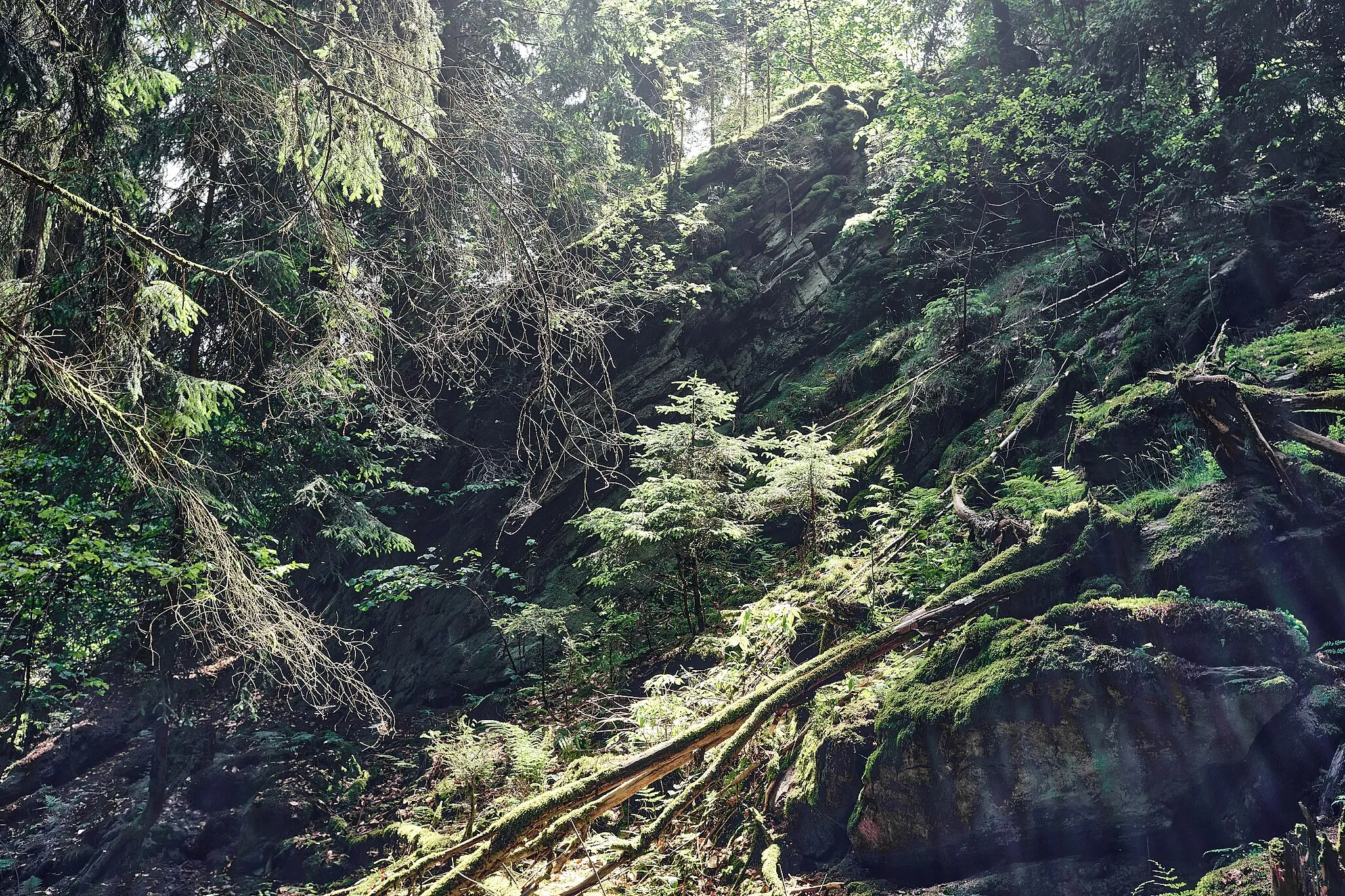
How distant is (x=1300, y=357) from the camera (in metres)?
5.01

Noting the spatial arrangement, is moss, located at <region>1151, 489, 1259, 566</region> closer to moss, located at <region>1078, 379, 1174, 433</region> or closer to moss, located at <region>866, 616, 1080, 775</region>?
moss, located at <region>866, 616, 1080, 775</region>

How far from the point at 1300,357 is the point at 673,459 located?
204 inches

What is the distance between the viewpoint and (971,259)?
32.2 ft

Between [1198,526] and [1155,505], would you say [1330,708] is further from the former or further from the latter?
[1155,505]

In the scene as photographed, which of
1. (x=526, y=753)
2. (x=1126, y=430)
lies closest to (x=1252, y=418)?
(x=1126, y=430)

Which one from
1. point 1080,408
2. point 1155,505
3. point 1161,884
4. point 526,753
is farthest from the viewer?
point 1080,408

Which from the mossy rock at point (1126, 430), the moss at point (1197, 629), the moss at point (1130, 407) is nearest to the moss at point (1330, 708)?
the moss at point (1197, 629)

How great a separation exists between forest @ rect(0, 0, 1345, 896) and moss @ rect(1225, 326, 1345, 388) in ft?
0.30

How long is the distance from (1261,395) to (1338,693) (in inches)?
74.6

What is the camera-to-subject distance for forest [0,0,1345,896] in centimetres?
337

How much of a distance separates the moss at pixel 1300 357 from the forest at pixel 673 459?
0.09 m

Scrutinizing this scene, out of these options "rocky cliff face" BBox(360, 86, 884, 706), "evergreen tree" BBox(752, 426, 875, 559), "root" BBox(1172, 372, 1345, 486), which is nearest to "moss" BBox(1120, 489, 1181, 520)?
"root" BBox(1172, 372, 1345, 486)

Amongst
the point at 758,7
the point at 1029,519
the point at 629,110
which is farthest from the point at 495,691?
the point at 758,7

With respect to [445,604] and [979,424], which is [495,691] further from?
[979,424]
